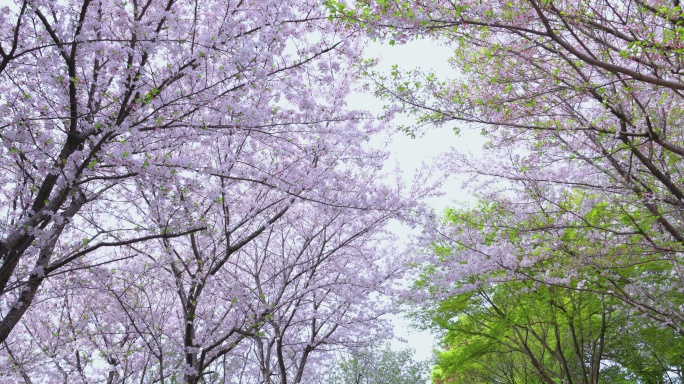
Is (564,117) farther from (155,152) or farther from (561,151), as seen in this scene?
(155,152)

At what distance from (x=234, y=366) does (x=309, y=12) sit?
963cm

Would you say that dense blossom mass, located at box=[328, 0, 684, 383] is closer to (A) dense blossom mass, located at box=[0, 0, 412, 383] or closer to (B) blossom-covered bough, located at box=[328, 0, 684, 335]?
(B) blossom-covered bough, located at box=[328, 0, 684, 335]

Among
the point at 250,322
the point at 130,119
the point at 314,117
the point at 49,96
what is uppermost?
the point at 314,117

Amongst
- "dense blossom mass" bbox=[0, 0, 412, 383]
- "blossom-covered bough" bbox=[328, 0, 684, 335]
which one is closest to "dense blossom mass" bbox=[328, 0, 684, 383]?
"blossom-covered bough" bbox=[328, 0, 684, 335]

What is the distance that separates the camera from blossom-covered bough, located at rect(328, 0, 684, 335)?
4.36 meters

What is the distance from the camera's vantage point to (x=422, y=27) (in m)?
4.23

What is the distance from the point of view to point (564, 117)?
646cm

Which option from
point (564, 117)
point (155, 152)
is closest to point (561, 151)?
point (564, 117)

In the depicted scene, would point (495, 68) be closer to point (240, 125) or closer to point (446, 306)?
point (240, 125)

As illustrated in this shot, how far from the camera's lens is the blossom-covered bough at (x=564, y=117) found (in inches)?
171

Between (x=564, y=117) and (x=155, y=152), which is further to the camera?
(x=564, y=117)

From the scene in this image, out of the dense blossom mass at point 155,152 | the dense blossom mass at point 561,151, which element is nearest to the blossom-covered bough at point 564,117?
the dense blossom mass at point 561,151

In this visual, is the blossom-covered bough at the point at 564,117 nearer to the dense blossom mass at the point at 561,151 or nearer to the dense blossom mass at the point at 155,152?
the dense blossom mass at the point at 561,151

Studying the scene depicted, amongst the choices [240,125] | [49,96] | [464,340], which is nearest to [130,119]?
[240,125]
